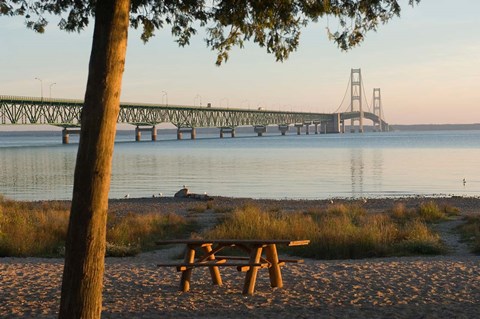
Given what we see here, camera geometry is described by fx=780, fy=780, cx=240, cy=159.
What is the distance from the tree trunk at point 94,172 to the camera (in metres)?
6.25

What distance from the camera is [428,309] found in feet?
27.8

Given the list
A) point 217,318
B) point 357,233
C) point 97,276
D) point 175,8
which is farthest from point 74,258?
point 357,233

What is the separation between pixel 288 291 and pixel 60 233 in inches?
296

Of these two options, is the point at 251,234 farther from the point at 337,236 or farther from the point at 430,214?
the point at 430,214

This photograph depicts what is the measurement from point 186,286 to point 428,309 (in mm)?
3010

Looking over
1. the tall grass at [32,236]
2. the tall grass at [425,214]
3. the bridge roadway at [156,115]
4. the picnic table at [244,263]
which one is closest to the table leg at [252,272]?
the picnic table at [244,263]

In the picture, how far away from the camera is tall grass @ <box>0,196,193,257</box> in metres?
14.1

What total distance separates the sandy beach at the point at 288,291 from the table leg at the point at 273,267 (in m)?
0.13

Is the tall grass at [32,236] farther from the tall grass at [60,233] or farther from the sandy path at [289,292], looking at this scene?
the sandy path at [289,292]

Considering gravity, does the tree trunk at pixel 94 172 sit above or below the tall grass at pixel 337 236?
above

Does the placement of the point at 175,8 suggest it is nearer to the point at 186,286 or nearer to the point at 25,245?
the point at 186,286

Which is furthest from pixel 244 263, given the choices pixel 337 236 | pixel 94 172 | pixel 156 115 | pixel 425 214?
pixel 156 115

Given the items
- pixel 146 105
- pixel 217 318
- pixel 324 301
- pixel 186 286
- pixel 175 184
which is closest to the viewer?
pixel 217 318

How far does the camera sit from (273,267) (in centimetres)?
981
